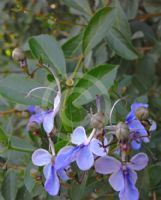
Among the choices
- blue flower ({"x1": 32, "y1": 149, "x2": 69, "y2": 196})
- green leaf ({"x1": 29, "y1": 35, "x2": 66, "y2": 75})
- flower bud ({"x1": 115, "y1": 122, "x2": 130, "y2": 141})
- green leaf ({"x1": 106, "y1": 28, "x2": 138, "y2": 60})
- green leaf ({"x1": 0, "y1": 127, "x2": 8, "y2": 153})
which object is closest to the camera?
flower bud ({"x1": 115, "y1": 122, "x2": 130, "y2": 141})

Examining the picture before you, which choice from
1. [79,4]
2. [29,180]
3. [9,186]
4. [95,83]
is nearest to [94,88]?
[95,83]

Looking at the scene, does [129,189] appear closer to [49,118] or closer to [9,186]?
[49,118]

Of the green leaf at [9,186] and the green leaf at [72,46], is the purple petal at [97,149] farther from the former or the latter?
the green leaf at [72,46]

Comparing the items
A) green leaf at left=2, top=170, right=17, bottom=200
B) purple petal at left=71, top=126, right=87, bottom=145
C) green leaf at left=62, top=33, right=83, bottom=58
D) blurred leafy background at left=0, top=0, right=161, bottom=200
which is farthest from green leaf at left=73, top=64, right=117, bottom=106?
green leaf at left=62, top=33, right=83, bottom=58

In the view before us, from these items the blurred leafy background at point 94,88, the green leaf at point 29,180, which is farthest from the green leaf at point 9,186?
the green leaf at point 29,180

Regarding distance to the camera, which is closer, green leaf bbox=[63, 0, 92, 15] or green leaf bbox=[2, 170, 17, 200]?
green leaf bbox=[2, 170, 17, 200]

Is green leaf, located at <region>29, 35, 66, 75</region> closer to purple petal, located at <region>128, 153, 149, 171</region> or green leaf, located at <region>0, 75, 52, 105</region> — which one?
green leaf, located at <region>0, 75, 52, 105</region>

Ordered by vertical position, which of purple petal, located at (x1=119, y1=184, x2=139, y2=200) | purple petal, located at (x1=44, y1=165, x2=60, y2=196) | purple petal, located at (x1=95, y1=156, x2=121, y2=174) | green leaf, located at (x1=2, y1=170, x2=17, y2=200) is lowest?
green leaf, located at (x1=2, y1=170, x2=17, y2=200)
